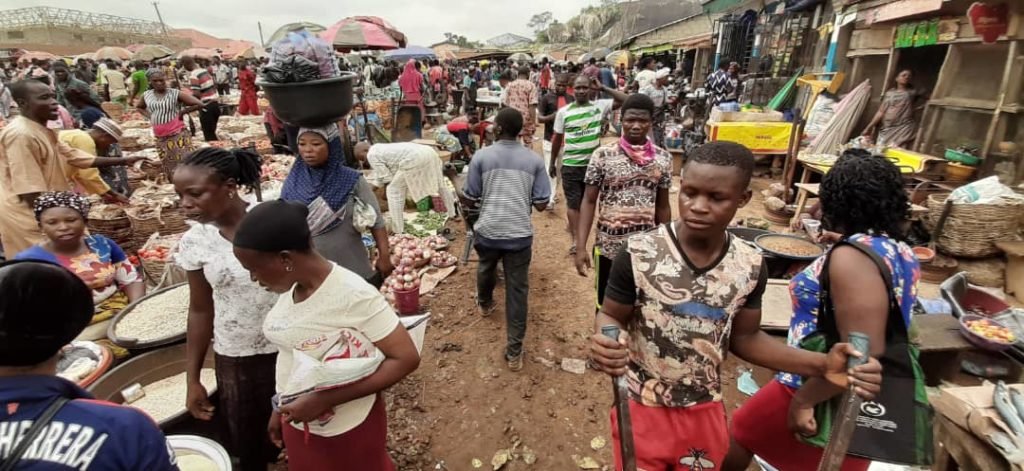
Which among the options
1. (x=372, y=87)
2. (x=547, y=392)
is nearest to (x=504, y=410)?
(x=547, y=392)

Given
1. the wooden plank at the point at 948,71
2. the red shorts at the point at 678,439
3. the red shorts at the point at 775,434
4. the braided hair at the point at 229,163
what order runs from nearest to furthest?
the red shorts at the point at 678,439, the red shorts at the point at 775,434, the braided hair at the point at 229,163, the wooden plank at the point at 948,71

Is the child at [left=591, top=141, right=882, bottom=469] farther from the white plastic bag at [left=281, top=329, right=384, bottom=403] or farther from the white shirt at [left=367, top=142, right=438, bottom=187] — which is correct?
the white shirt at [left=367, top=142, right=438, bottom=187]

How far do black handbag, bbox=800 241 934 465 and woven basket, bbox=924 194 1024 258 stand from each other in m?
4.31

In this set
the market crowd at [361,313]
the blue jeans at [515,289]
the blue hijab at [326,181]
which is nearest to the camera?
the market crowd at [361,313]

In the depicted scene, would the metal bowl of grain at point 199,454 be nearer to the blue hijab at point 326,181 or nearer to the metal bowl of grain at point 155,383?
the metal bowl of grain at point 155,383

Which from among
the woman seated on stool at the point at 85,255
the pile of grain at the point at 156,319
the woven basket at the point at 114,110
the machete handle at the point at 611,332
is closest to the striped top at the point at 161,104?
the woman seated on stool at the point at 85,255

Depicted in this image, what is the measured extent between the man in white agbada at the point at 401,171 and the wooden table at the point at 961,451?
5475mm

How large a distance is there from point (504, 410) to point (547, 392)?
381 mm

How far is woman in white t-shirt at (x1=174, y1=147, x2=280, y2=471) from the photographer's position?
80.8 inches

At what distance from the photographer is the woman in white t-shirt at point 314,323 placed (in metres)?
1.57

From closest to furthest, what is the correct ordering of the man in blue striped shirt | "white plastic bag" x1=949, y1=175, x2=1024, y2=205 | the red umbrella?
the man in blue striped shirt < "white plastic bag" x1=949, y1=175, x2=1024, y2=205 < the red umbrella

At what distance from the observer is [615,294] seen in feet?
5.50

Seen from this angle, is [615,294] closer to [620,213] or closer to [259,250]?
[259,250]

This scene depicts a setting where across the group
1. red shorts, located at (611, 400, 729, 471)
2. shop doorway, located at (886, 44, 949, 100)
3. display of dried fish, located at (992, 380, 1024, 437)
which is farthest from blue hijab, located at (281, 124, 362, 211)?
shop doorway, located at (886, 44, 949, 100)
